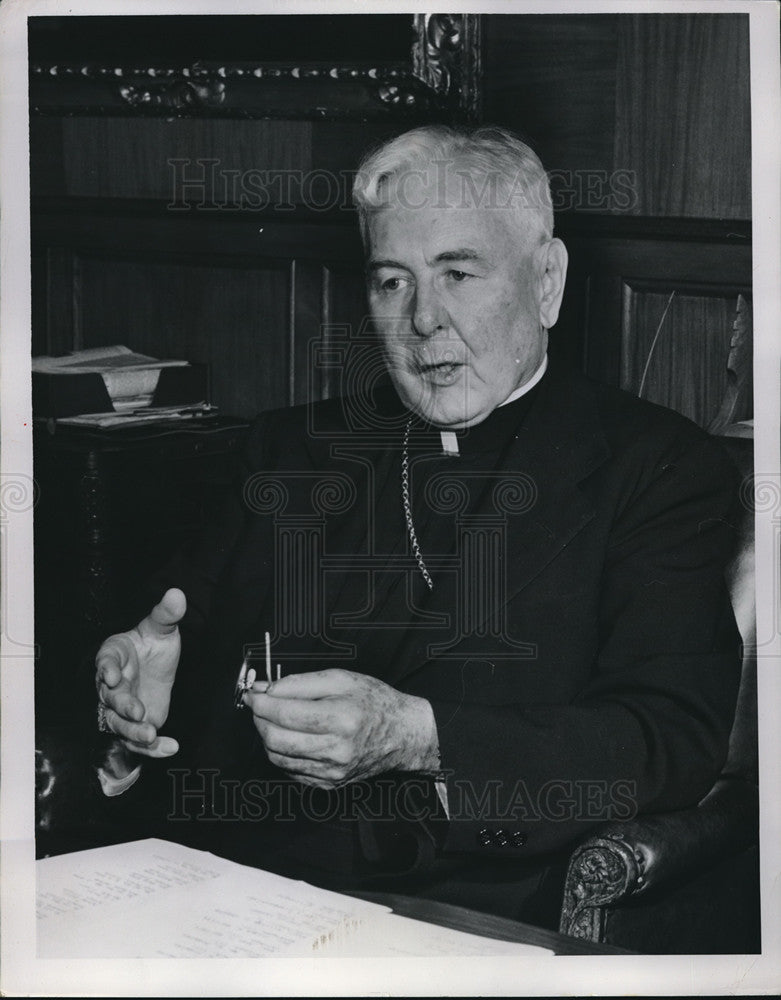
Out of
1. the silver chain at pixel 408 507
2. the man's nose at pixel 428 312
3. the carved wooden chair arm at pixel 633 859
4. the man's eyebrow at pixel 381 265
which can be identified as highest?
the man's eyebrow at pixel 381 265

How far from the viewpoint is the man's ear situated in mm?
1738

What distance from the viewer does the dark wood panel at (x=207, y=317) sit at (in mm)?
2229

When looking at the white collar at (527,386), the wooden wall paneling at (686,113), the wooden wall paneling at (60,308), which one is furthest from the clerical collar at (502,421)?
the wooden wall paneling at (60,308)

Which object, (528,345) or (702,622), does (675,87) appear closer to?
(528,345)

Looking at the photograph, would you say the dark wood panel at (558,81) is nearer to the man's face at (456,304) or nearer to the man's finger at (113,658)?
the man's face at (456,304)

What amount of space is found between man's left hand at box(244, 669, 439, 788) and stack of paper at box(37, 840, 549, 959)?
0.15 metres

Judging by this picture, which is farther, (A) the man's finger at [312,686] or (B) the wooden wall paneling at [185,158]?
(B) the wooden wall paneling at [185,158]

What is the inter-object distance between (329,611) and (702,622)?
0.52 m

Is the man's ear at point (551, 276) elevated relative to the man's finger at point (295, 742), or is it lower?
elevated

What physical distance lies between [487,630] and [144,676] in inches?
20.0

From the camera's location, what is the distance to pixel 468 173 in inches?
66.7

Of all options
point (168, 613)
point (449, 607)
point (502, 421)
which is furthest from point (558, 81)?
point (168, 613)

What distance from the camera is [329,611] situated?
1747 mm

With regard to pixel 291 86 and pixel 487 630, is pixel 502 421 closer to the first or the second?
pixel 487 630
